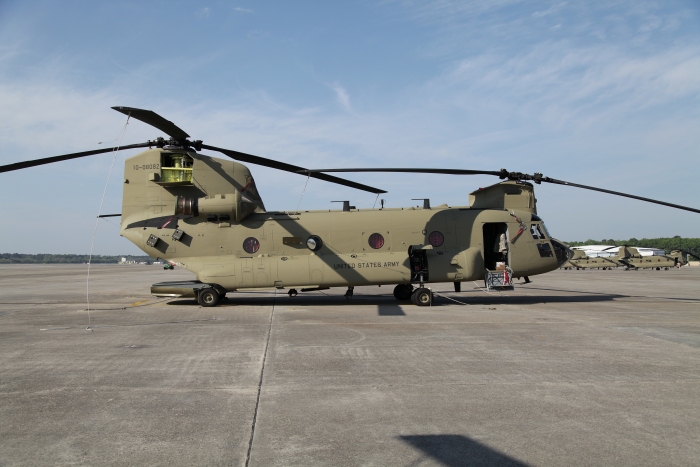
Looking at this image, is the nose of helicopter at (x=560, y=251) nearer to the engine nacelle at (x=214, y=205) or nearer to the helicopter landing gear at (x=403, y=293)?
the helicopter landing gear at (x=403, y=293)

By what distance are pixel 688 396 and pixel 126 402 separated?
629 centimetres

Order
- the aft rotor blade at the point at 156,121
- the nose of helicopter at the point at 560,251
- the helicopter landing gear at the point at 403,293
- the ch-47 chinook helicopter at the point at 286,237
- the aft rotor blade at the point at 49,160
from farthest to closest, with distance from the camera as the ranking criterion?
the helicopter landing gear at the point at 403,293 → the nose of helicopter at the point at 560,251 → the ch-47 chinook helicopter at the point at 286,237 → the aft rotor blade at the point at 49,160 → the aft rotor blade at the point at 156,121

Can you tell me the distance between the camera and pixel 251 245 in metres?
16.1

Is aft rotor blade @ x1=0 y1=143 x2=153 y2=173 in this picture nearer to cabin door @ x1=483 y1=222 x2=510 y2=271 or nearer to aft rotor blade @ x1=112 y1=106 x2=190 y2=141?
aft rotor blade @ x1=112 y1=106 x2=190 y2=141

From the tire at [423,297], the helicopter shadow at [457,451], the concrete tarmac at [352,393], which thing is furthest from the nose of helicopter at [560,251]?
the helicopter shadow at [457,451]

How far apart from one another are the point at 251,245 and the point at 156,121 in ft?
16.3

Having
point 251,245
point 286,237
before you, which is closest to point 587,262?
point 286,237

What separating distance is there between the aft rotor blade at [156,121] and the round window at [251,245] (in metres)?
3.78

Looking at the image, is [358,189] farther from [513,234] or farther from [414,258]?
[513,234]

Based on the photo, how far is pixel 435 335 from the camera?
31.7 ft

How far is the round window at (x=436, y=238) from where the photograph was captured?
16281 mm

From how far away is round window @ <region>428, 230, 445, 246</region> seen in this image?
53.4 feet

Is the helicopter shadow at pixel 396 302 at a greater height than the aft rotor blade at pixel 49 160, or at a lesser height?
lesser

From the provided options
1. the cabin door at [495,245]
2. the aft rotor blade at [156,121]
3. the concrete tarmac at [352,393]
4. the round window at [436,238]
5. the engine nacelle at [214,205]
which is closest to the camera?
the concrete tarmac at [352,393]
